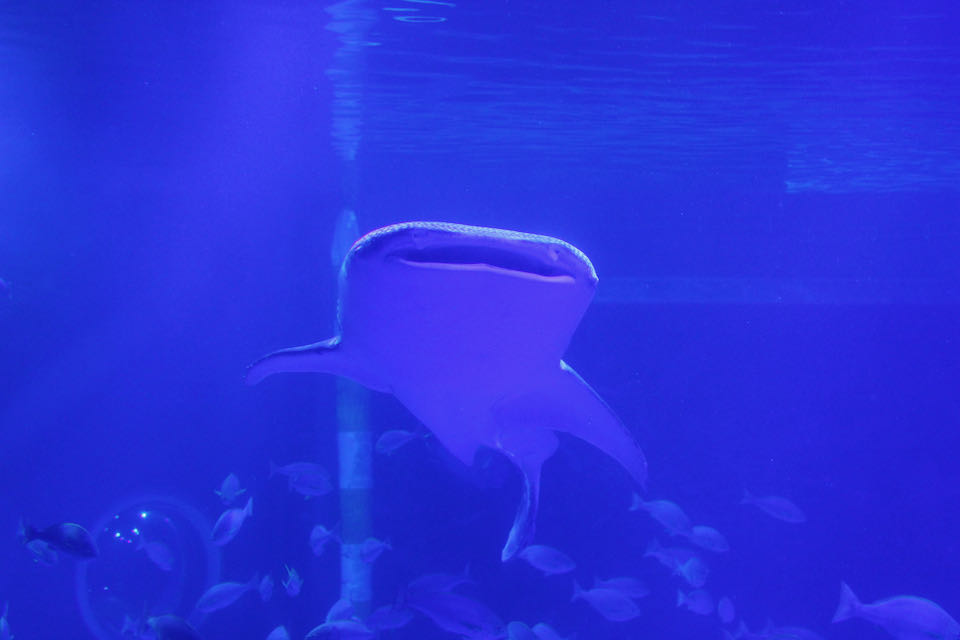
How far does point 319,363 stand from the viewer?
194 inches

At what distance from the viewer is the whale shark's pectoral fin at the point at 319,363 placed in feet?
15.4

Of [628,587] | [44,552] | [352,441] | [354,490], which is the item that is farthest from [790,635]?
[44,552]

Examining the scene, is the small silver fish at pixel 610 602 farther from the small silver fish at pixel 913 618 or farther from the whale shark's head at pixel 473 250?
the whale shark's head at pixel 473 250

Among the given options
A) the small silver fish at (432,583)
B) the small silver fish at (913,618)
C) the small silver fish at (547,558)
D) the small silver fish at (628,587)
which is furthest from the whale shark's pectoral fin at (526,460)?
the small silver fish at (913,618)

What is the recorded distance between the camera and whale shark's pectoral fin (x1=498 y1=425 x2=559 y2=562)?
4.99 metres

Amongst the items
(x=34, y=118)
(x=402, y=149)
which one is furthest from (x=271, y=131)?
(x=34, y=118)

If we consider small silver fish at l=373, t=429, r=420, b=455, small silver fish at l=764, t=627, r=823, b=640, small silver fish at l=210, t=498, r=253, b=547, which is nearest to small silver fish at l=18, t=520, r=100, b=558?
small silver fish at l=210, t=498, r=253, b=547

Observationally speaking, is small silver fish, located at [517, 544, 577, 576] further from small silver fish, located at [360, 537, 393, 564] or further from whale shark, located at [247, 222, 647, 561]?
whale shark, located at [247, 222, 647, 561]

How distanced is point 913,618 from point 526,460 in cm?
535

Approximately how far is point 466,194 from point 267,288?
6841 millimetres

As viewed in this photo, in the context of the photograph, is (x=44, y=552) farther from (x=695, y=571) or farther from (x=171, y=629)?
(x=695, y=571)

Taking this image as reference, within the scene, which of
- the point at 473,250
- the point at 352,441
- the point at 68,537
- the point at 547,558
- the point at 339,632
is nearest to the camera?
the point at 473,250

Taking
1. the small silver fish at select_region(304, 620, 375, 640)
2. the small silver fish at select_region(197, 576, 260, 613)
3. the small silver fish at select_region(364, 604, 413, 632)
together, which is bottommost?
the small silver fish at select_region(197, 576, 260, 613)

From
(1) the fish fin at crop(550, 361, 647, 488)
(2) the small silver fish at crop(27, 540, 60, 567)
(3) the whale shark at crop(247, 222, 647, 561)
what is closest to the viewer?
(3) the whale shark at crop(247, 222, 647, 561)
